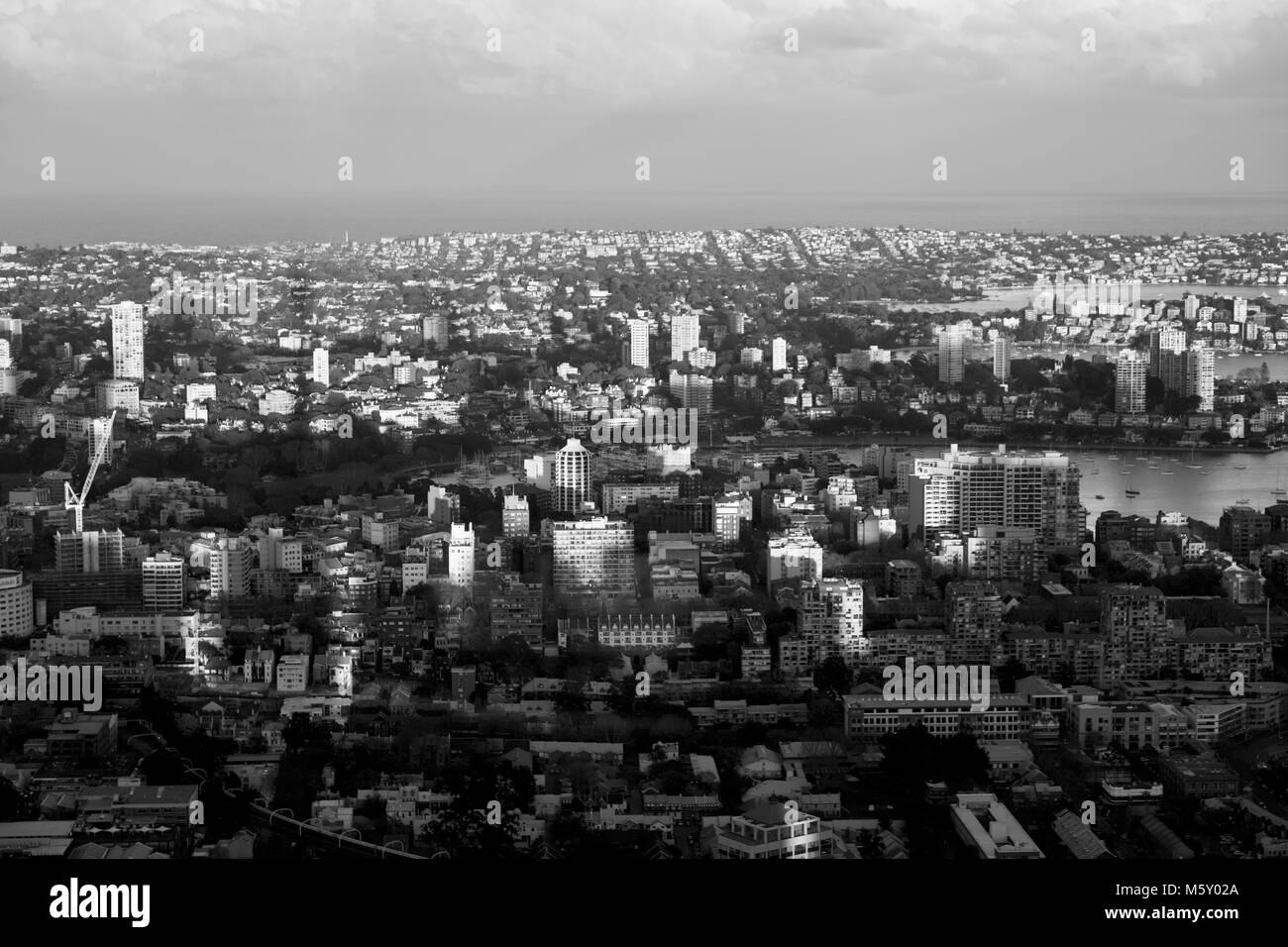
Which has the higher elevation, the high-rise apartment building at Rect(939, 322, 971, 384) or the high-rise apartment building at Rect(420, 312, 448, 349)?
the high-rise apartment building at Rect(420, 312, 448, 349)

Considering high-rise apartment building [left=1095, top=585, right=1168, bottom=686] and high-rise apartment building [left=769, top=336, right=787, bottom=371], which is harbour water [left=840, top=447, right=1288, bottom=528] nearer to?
high-rise apartment building [left=769, top=336, right=787, bottom=371]

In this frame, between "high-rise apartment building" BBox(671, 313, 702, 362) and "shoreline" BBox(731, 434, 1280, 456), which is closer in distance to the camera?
"shoreline" BBox(731, 434, 1280, 456)

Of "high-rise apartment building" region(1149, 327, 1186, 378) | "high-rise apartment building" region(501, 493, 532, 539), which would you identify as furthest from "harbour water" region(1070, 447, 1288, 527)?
"high-rise apartment building" region(501, 493, 532, 539)

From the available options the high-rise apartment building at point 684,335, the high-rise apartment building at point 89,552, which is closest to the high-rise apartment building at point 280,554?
the high-rise apartment building at point 89,552

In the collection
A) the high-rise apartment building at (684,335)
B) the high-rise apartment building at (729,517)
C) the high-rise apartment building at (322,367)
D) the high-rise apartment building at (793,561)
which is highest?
the high-rise apartment building at (684,335)

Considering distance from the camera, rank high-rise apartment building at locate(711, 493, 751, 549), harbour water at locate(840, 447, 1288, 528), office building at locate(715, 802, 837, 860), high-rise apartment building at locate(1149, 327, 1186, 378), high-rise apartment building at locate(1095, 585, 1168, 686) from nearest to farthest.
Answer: office building at locate(715, 802, 837, 860) < high-rise apartment building at locate(1095, 585, 1168, 686) < high-rise apartment building at locate(711, 493, 751, 549) < harbour water at locate(840, 447, 1288, 528) < high-rise apartment building at locate(1149, 327, 1186, 378)

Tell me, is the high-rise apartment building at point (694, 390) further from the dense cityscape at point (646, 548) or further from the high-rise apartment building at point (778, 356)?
the high-rise apartment building at point (778, 356)

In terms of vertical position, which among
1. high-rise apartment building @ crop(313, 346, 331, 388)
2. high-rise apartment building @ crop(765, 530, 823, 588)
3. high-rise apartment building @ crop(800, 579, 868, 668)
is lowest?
high-rise apartment building @ crop(800, 579, 868, 668)
